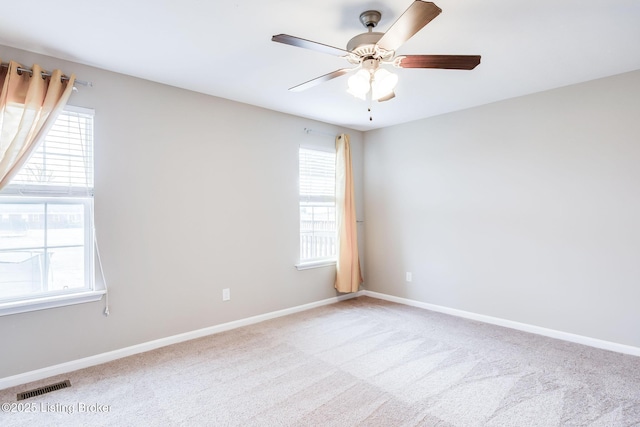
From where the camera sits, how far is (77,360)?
261 centimetres

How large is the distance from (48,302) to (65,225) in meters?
0.58

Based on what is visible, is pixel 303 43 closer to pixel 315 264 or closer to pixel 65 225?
pixel 65 225

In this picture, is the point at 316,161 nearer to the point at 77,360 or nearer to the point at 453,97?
the point at 453,97

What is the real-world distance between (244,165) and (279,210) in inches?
26.1

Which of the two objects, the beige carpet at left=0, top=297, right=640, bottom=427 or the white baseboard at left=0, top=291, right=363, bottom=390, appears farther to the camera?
the white baseboard at left=0, top=291, right=363, bottom=390

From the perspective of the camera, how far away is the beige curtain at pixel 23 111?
227 centimetres

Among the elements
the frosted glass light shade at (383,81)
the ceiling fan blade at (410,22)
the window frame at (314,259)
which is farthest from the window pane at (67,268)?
the ceiling fan blade at (410,22)

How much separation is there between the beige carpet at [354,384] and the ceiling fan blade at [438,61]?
6.71 ft

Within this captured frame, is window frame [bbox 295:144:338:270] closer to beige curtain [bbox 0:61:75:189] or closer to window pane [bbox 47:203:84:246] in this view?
window pane [bbox 47:203:84:246]

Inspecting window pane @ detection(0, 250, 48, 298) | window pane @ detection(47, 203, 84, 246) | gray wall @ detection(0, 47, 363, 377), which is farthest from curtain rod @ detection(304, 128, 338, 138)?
window pane @ detection(0, 250, 48, 298)

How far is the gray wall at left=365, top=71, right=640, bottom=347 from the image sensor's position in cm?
→ 291

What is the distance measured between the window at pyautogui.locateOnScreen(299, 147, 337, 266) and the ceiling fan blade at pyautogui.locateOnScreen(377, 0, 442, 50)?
2.52 m

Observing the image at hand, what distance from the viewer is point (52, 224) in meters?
2.59

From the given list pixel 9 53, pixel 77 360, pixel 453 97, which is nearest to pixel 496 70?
pixel 453 97
